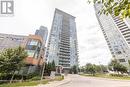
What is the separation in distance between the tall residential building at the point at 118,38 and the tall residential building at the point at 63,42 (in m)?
38.2

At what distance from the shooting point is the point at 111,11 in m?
3.67

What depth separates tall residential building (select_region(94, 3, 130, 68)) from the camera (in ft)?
359

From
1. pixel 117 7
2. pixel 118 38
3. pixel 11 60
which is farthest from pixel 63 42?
pixel 117 7

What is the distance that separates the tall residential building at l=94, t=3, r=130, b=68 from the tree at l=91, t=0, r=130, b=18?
103408 mm

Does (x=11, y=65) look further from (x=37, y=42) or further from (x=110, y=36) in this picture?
(x=110, y=36)

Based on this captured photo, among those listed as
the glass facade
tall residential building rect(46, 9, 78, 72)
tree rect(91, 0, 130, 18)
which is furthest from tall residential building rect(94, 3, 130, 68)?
tree rect(91, 0, 130, 18)

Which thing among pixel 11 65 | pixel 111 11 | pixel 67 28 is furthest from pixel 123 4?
pixel 67 28

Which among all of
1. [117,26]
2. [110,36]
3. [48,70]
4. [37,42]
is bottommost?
→ [48,70]

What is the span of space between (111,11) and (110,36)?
13621cm

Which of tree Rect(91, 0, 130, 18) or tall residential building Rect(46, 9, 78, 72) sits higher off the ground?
tall residential building Rect(46, 9, 78, 72)

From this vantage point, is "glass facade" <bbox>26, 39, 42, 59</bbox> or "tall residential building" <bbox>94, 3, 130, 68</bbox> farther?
"tall residential building" <bbox>94, 3, 130, 68</bbox>

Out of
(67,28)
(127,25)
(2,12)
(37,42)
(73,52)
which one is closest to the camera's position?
(2,12)

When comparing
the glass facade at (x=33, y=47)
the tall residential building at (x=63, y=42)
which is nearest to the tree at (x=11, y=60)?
the glass facade at (x=33, y=47)

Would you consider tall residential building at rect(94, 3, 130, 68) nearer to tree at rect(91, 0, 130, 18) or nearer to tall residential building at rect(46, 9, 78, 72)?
tall residential building at rect(46, 9, 78, 72)
